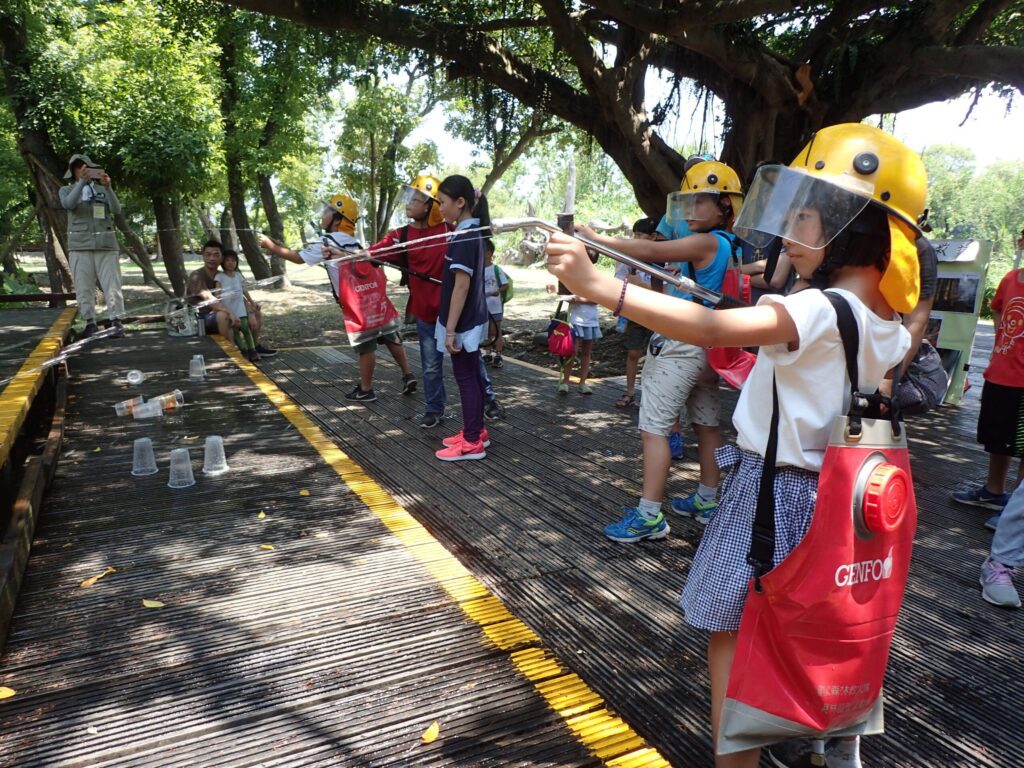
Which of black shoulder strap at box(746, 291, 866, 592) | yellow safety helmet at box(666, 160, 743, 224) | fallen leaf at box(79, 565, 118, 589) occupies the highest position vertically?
yellow safety helmet at box(666, 160, 743, 224)

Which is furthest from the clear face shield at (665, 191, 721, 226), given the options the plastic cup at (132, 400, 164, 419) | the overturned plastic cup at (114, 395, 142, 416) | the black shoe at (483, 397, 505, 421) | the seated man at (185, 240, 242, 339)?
the seated man at (185, 240, 242, 339)

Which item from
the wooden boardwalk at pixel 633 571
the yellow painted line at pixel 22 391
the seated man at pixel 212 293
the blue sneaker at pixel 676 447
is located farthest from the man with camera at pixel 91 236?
the blue sneaker at pixel 676 447

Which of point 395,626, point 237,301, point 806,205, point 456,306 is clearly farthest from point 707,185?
point 237,301

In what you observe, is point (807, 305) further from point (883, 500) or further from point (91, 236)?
point (91, 236)

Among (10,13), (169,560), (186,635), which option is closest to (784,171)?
(186,635)

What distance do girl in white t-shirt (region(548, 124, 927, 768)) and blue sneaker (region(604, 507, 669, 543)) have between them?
175 centimetres

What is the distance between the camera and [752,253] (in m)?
4.03

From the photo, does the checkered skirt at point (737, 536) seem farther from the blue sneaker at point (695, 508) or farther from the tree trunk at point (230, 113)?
the tree trunk at point (230, 113)

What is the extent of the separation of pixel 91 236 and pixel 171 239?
491cm

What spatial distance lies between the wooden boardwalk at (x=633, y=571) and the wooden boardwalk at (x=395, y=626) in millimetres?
13

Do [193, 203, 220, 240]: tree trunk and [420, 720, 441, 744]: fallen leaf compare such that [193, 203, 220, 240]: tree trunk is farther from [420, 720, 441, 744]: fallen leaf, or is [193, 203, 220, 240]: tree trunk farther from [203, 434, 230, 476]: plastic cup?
[420, 720, 441, 744]: fallen leaf

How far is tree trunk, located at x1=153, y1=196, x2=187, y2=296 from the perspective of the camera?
12.2 m

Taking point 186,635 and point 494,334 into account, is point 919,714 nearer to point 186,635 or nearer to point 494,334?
point 186,635

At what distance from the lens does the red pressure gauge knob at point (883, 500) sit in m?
1.51
